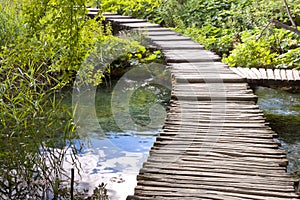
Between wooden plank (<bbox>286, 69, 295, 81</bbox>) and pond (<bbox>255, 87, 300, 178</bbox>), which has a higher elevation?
wooden plank (<bbox>286, 69, 295, 81</bbox>)

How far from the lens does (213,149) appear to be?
127 inches

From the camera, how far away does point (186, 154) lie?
10.4ft

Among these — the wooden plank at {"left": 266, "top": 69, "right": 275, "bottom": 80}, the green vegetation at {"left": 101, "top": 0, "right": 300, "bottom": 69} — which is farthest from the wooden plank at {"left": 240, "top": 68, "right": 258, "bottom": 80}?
the green vegetation at {"left": 101, "top": 0, "right": 300, "bottom": 69}

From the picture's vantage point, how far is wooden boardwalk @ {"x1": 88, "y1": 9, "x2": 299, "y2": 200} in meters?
2.62

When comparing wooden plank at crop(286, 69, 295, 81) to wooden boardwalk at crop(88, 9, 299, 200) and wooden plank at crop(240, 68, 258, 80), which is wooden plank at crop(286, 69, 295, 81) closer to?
wooden plank at crop(240, 68, 258, 80)

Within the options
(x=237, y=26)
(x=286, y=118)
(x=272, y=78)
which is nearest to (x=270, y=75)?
(x=272, y=78)

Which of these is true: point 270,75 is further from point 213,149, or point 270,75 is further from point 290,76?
point 213,149

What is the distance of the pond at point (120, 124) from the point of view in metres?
4.07

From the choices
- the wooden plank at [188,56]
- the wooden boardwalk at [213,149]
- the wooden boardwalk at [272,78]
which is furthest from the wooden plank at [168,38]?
the wooden boardwalk at [213,149]

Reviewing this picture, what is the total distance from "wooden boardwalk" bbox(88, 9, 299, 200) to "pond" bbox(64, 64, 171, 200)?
0.68 m

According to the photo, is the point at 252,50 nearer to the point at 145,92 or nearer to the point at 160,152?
the point at 145,92

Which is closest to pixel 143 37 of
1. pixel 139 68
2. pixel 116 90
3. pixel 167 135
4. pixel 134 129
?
pixel 139 68

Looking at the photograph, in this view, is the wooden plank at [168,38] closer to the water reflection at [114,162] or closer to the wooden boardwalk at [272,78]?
the wooden boardwalk at [272,78]

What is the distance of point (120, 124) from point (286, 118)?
2019 millimetres
